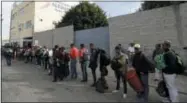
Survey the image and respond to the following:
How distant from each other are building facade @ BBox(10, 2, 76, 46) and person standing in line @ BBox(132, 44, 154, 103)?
Result: 33897 millimetres

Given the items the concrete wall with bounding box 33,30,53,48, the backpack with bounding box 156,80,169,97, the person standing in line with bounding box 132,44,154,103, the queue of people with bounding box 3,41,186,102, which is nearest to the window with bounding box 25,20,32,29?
the concrete wall with bounding box 33,30,53,48

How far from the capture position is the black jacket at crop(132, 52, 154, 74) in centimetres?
783

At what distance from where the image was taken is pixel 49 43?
109 feet

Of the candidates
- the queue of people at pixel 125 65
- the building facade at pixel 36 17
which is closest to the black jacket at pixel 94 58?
the queue of people at pixel 125 65

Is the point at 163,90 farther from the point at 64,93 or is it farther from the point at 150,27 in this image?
the point at 150,27

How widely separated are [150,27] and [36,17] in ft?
88.9

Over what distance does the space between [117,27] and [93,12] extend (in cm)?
1548

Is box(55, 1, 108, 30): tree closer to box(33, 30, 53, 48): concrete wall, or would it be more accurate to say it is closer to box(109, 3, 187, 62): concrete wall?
box(33, 30, 53, 48): concrete wall

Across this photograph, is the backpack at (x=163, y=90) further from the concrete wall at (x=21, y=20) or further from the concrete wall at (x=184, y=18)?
the concrete wall at (x=21, y=20)

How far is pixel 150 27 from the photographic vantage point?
16.6m

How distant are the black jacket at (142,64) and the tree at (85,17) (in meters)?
25.1

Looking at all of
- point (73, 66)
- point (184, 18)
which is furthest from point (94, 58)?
point (184, 18)

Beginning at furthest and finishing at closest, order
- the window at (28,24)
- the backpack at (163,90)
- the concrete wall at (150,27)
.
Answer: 1. the window at (28,24)
2. the concrete wall at (150,27)
3. the backpack at (163,90)

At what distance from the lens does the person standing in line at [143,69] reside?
309 inches
